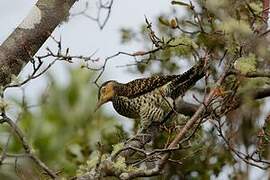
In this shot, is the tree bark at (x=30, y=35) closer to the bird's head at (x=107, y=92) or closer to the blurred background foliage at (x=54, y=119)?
the blurred background foliage at (x=54, y=119)

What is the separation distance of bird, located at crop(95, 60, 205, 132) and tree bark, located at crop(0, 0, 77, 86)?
0.93m

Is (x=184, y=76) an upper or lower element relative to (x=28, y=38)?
upper

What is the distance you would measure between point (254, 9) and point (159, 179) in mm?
879

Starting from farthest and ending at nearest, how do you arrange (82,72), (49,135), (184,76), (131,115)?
(131,115), (184,76), (82,72), (49,135)

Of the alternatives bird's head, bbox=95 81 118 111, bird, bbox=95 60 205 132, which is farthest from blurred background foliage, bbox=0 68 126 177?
bird's head, bbox=95 81 118 111

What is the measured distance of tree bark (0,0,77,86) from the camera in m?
2.51

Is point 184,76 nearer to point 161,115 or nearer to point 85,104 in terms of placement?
point 161,115

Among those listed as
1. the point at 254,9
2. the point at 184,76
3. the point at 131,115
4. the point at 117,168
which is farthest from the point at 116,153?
the point at 131,115

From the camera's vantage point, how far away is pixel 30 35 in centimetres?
257

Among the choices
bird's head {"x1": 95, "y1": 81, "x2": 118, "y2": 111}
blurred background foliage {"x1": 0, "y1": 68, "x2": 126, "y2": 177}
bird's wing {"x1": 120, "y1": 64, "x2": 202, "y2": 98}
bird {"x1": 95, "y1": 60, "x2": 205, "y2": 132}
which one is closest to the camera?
blurred background foliage {"x1": 0, "y1": 68, "x2": 126, "y2": 177}

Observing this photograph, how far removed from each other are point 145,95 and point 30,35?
1.28m

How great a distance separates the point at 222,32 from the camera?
2.28 metres

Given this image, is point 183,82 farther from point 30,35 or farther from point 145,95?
point 30,35

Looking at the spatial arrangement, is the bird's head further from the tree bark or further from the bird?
the tree bark
